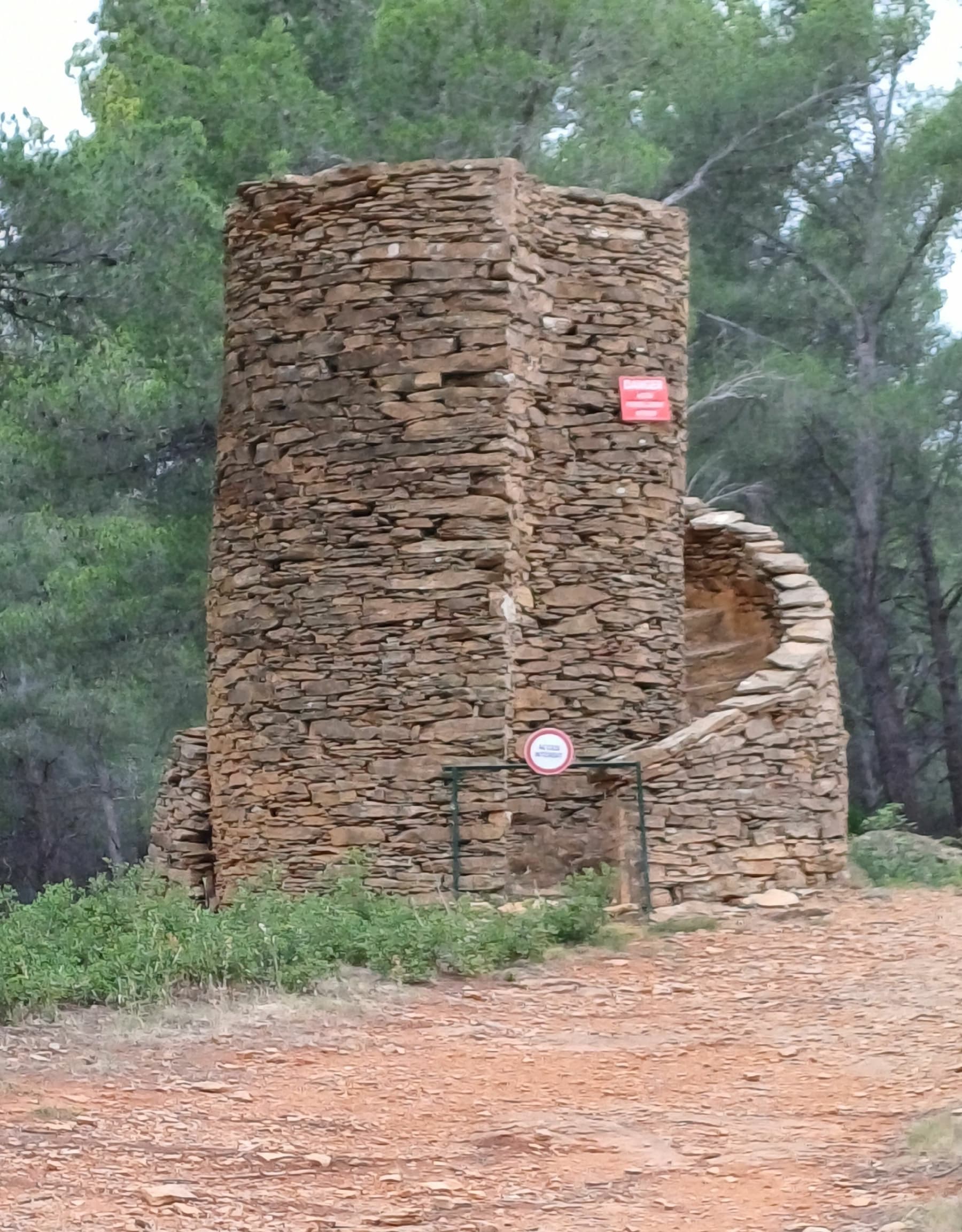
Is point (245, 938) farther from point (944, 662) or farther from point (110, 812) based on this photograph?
point (110, 812)

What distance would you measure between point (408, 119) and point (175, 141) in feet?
13.5

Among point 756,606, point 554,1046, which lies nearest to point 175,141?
point 756,606

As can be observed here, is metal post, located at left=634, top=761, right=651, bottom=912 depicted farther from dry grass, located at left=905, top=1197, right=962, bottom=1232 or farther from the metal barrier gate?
dry grass, located at left=905, top=1197, right=962, bottom=1232

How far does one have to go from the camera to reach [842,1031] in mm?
6695

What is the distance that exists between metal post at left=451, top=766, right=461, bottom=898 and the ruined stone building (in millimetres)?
51

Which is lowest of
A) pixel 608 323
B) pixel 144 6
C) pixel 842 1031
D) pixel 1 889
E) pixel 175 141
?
pixel 842 1031

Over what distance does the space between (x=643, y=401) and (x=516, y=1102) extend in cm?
551

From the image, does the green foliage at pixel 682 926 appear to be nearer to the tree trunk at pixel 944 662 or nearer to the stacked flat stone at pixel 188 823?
the stacked flat stone at pixel 188 823

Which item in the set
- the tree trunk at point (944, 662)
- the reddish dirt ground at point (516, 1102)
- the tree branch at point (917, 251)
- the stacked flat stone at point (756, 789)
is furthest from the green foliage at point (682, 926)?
the tree branch at point (917, 251)

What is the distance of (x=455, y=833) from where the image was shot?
9453mm

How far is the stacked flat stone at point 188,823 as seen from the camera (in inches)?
441

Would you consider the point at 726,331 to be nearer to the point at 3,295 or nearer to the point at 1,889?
the point at 3,295

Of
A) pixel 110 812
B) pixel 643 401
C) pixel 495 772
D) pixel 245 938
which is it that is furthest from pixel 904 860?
pixel 110 812

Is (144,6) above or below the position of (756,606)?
above
